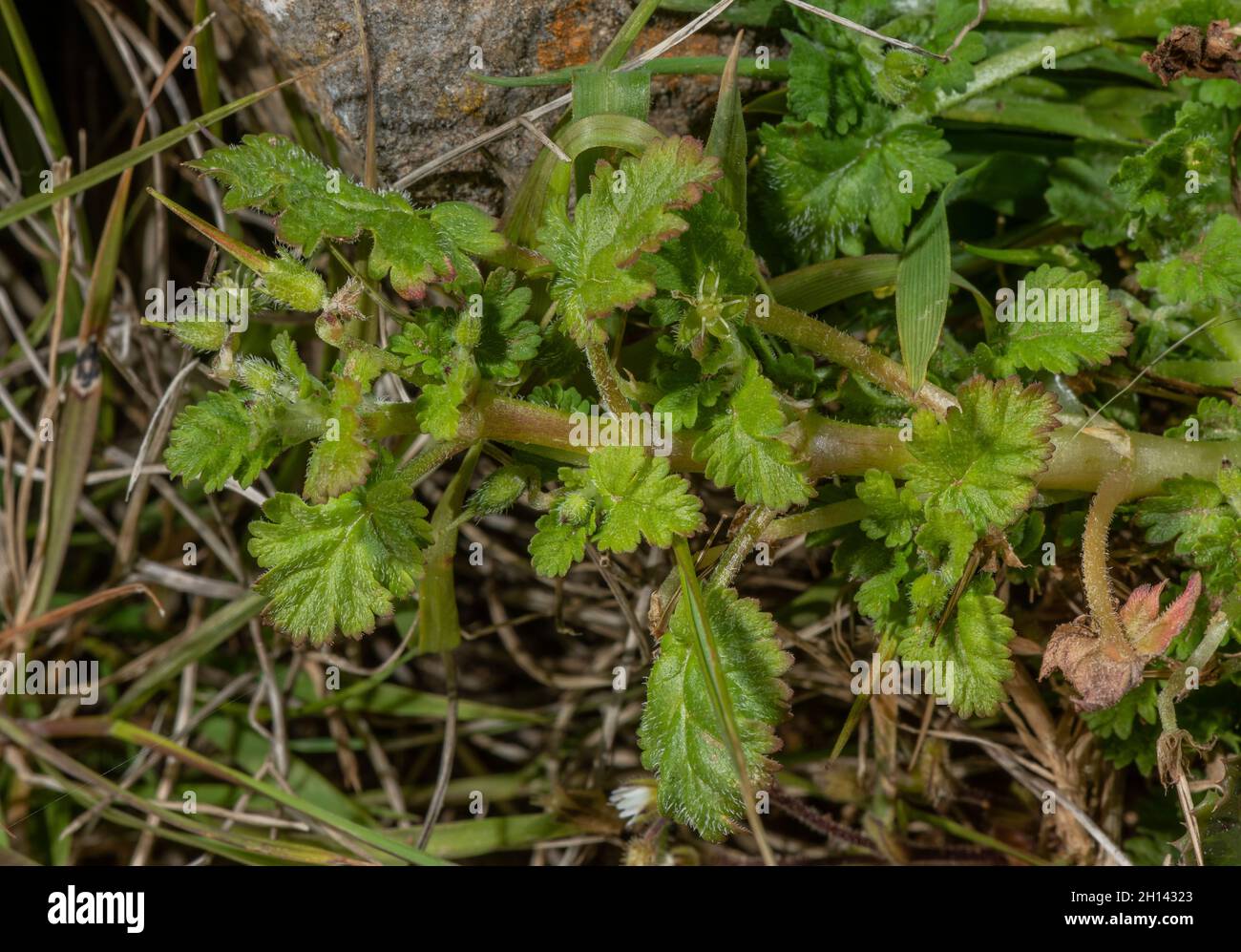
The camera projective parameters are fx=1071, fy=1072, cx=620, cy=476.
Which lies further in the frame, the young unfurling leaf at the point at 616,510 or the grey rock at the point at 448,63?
the grey rock at the point at 448,63

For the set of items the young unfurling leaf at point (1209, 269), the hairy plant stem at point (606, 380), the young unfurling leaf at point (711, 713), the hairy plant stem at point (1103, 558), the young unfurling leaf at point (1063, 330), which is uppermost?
the young unfurling leaf at point (1209, 269)

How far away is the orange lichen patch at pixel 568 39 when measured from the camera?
2.47 m

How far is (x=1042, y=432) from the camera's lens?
2012 millimetres

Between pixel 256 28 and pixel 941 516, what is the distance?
200 cm

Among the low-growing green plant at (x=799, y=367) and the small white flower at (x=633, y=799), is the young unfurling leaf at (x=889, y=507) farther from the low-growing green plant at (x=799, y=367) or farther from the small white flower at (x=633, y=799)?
the small white flower at (x=633, y=799)

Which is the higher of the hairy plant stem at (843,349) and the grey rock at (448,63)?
the grey rock at (448,63)

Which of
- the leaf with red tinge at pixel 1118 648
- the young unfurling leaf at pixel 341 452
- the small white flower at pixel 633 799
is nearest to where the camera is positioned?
the young unfurling leaf at pixel 341 452

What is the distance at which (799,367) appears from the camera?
86.9 inches

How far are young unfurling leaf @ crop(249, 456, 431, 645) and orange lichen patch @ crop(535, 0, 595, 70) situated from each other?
1.15 m

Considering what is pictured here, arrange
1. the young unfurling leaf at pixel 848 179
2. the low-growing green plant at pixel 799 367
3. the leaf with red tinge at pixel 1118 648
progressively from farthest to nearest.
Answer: the young unfurling leaf at pixel 848 179 < the leaf with red tinge at pixel 1118 648 < the low-growing green plant at pixel 799 367

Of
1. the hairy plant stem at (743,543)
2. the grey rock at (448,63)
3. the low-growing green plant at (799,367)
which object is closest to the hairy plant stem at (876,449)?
the low-growing green plant at (799,367)

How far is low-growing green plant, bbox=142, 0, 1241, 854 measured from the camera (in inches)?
76.2

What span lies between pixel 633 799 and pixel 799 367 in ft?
3.79

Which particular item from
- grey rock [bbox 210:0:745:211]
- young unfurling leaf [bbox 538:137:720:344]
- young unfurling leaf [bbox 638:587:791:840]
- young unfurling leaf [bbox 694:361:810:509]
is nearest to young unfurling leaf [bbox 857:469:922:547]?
young unfurling leaf [bbox 694:361:810:509]
